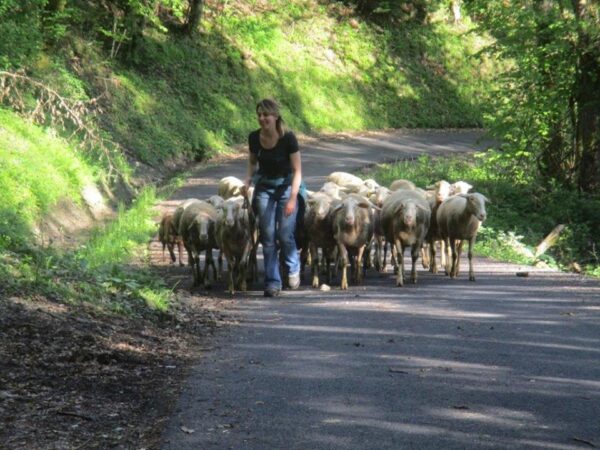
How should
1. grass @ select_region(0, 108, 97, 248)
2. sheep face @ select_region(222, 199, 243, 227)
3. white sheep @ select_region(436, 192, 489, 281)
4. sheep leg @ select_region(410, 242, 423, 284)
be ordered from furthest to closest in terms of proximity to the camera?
1. grass @ select_region(0, 108, 97, 248)
2. white sheep @ select_region(436, 192, 489, 281)
3. sheep leg @ select_region(410, 242, 423, 284)
4. sheep face @ select_region(222, 199, 243, 227)

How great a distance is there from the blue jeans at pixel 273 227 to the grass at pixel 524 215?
20.0 feet

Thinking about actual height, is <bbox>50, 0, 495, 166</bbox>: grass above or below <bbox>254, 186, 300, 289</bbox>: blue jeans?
above

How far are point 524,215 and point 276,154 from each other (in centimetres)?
1284

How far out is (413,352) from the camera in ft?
27.5

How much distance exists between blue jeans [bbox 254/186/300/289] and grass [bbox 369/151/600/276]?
610 centimetres

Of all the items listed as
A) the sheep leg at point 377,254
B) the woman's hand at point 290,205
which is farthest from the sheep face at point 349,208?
the sheep leg at point 377,254

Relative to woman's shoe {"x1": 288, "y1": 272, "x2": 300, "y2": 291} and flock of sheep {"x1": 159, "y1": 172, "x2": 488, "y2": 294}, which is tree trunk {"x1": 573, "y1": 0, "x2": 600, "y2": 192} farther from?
woman's shoe {"x1": 288, "y1": 272, "x2": 300, "y2": 291}

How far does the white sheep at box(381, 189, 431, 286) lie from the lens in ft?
46.0

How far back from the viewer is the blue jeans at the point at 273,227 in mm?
12156

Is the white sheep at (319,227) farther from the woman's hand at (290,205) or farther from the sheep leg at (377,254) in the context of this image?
the woman's hand at (290,205)

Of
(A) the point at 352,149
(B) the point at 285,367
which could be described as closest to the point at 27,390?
(B) the point at 285,367

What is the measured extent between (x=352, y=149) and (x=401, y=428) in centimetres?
3163

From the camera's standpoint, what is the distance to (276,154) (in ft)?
39.2

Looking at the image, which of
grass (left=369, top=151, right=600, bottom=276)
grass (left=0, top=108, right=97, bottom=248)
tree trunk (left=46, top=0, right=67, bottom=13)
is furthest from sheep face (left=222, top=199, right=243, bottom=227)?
tree trunk (left=46, top=0, right=67, bottom=13)
